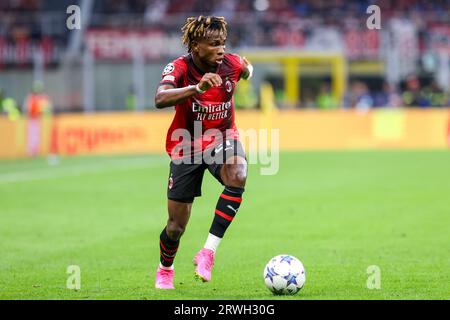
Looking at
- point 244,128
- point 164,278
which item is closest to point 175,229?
point 164,278

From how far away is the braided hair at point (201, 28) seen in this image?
8500 millimetres

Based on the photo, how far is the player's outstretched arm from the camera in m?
8.09

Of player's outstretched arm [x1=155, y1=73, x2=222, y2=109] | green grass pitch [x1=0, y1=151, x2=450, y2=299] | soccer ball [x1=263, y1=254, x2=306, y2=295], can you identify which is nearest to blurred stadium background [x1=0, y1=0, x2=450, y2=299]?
green grass pitch [x1=0, y1=151, x2=450, y2=299]

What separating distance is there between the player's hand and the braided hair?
542mm

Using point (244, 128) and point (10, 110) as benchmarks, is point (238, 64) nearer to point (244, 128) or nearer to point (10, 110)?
point (10, 110)

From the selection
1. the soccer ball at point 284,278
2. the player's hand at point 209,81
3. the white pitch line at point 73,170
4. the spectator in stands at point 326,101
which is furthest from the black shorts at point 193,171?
the spectator in stands at point 326,101

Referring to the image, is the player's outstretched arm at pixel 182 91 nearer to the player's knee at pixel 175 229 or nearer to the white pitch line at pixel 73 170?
the player's knee at pixel 175 229

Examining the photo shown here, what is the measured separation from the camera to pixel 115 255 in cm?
1138

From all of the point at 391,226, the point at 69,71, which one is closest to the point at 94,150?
the point at 69,71

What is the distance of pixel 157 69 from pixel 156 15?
17.8ft

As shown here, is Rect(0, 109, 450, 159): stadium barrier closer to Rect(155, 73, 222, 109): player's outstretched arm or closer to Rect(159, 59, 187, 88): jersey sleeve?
Rect(159, 59, 187, 88): jersey sleeve

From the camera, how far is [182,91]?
323 inches

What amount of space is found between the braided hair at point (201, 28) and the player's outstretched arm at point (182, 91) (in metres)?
0.44

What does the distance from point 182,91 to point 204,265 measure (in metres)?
1.43
